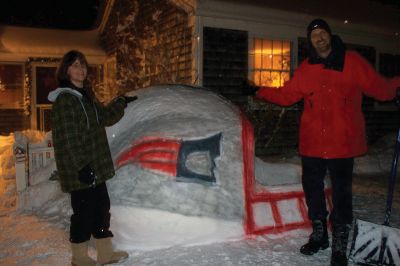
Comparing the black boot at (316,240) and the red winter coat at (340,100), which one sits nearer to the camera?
the red winter coat at (340,100)

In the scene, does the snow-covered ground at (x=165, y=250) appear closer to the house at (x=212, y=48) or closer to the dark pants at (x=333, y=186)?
the dark pants at (x=333, y=186)

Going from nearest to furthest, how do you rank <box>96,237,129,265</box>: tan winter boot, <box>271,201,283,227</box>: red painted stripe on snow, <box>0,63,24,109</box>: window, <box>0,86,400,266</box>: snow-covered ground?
<box>96,237,129,265</box>: tan winter boot
<box>0,86,400,266</box>: snow-covered ground
<box>271,201,283,227</box>: red painted stripe on snow
<box>0,63,24,109</box>: window

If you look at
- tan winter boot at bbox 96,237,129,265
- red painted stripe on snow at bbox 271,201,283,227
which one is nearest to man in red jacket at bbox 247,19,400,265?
red painted stripe on snow at bbox 271,201,283,227

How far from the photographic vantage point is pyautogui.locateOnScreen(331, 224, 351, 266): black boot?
3.19m

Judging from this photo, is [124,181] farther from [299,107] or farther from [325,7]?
[325,7]

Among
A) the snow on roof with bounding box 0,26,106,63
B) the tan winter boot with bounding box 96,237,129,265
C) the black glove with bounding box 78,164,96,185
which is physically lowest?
the tan winter boot with bounding box 96,237,129,265

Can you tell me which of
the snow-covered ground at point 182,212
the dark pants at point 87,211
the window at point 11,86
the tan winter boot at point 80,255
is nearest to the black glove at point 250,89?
the snow-covered ground at point 182,212

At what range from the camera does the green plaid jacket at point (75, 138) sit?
115 inches

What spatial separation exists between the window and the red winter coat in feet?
35.4

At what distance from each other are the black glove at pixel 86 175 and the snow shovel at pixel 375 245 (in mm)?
2123

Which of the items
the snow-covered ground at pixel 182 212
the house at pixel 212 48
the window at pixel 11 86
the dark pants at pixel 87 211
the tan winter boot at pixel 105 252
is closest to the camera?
the dark pants at pixel 87 211

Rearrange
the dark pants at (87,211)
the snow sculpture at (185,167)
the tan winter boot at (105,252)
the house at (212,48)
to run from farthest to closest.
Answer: the house at (212,48) < the snow sculpture at (185,167) < the tan winter boot at (105,252) < the dark pants at (87,211)

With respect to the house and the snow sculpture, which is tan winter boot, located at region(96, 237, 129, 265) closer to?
the snow sculpture

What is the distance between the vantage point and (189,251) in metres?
3.46
